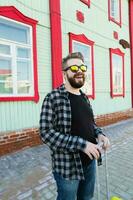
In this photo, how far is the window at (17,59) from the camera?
5.80 m

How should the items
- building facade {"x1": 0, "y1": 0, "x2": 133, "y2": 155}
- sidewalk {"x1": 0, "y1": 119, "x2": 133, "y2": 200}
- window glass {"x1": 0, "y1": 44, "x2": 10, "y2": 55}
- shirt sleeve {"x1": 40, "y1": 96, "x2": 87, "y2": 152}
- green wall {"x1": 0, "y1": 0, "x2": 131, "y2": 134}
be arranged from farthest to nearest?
1. green wall {"x1": 0, "y1": 0, "x2": 131, "y2": 134}
2. building facade {"x1": 0, "y1": 0, "x2": 133, "y2": 155}
3. window glass {"x1": 0, "y1": 44, "x2": 10, "y2": 55}
4. sidewalk {"x1": 0, "y1": 119, "x2": 133, "y2": 200}
5. shirt sleeve {"x1": 40, "y1": 96, "x2": 87, "y2": 152}

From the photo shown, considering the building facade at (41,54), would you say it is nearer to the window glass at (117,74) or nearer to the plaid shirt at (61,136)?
the window glass at (117,74)

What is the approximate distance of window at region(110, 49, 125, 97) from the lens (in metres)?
10.7

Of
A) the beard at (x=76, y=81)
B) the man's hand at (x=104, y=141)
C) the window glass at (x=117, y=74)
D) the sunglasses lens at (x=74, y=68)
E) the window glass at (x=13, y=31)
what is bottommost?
the man's hand at (x=104, y=141)

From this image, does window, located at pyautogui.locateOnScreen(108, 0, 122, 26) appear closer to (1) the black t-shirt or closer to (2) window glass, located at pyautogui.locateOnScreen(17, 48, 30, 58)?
(2) window glass, located at pyautogui.locateOnScreen(17, 48, 30, 58)

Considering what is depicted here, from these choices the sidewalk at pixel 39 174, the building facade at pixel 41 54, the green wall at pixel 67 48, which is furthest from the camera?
the green wall at pixel 67 48

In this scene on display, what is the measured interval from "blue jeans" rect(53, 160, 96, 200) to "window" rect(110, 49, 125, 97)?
8.34 m

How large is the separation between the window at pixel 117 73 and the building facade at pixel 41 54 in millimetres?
151

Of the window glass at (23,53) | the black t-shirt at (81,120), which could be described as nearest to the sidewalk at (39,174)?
the black t-shirt at (81,120)

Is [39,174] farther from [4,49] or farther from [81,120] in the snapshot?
[4,49]

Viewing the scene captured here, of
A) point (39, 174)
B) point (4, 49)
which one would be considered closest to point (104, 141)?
point (39, 174)

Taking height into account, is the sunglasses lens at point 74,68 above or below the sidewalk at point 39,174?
above

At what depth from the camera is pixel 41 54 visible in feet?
22.1

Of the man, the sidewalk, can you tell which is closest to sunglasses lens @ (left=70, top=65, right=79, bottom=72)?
the man
